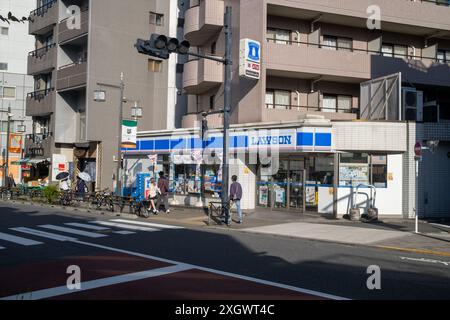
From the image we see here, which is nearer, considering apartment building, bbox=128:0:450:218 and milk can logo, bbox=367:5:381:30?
apartment building, bbox=128:0:450:218

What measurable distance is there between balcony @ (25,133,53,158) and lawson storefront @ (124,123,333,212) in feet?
37.6

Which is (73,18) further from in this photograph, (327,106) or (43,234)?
(43,234)

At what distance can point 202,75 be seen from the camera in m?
25.5

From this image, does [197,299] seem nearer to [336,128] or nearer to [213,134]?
[336,128]

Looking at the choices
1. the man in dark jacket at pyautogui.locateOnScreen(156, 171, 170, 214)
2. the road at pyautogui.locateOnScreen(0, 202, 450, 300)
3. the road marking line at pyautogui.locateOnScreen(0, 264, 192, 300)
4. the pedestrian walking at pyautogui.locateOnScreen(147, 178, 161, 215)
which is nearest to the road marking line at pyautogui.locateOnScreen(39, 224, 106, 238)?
the road at pyautogui.locateOnScreen(0, 202, 450, 300)

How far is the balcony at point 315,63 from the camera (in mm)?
22328

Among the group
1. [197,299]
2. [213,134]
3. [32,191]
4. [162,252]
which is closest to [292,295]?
[197,299]

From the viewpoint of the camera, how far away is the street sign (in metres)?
20.9

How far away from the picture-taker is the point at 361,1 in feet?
77.5

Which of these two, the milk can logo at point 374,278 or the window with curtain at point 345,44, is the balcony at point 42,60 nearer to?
the window with curtain at point 345,44

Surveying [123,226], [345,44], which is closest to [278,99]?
[345,44]

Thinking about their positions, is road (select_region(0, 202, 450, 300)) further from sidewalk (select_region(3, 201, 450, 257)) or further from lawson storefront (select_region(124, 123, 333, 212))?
lawson storefront (select_region(124, 123, 333, 212))

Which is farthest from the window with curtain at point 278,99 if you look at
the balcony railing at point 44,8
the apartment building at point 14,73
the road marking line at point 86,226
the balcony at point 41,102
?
the apartment building at point 14,73

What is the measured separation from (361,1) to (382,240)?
562 inches
